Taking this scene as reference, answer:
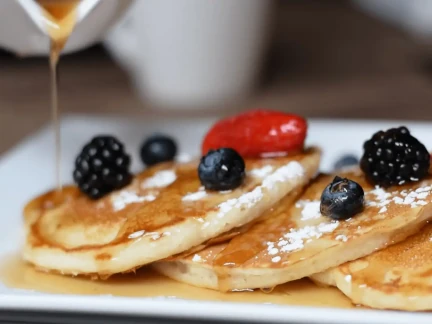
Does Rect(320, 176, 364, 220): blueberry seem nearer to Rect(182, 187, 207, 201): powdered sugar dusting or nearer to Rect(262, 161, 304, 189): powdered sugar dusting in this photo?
Rect(262, 161, 304, 189): powdered sugar dusting

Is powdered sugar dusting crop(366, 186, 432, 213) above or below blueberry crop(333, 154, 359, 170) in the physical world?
above

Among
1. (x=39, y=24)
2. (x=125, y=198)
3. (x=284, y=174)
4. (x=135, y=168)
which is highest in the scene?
(x=39, y=24)

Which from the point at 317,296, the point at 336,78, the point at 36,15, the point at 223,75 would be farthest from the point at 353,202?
the point at 336,78

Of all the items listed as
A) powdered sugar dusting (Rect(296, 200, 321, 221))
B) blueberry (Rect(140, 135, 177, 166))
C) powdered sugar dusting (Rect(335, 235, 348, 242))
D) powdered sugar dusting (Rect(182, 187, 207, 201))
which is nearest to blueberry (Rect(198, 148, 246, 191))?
powdered sugar dusting (Rect(182, 187, 207, 201))

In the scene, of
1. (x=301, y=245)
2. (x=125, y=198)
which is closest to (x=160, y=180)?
(x=125, y=198)

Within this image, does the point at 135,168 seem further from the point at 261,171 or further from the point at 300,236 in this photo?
the point at 300,236
